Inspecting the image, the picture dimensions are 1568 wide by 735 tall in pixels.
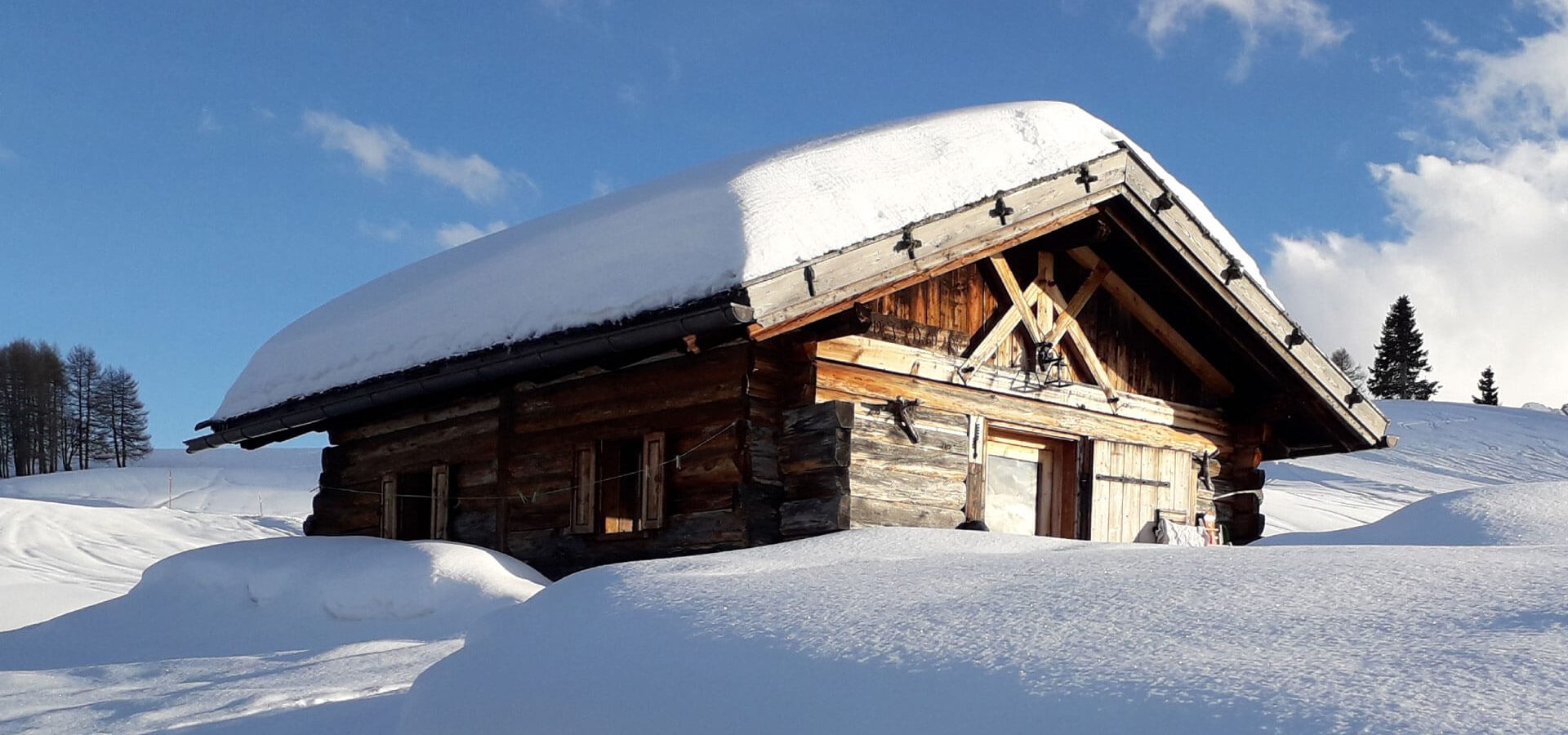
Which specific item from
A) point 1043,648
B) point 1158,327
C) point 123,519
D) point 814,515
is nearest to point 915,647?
point 1043,648

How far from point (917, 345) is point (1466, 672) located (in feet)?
24.8

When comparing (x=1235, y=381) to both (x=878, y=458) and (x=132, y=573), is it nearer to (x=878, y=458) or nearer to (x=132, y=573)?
(x=878, y=458)

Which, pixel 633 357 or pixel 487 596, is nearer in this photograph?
pixel 487 596

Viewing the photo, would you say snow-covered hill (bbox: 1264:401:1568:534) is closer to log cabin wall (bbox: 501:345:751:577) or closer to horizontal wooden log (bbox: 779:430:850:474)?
log cabin wall (bbox: 501:345:751:577)

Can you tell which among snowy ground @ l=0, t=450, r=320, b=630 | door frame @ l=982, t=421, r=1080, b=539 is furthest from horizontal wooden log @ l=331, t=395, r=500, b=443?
door frame @ l=982, t=421, r=1080, b=539

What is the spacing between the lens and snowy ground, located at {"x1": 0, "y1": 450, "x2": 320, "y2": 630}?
57.2 ft

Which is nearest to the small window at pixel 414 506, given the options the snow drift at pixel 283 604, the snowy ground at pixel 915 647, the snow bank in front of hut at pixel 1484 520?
the snow drift at pixel 283 604

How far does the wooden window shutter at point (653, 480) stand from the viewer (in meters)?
10.2

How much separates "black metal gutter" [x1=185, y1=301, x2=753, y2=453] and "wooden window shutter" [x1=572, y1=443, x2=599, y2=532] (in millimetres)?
1029

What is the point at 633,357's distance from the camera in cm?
1048

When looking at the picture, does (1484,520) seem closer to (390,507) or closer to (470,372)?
(470,372)

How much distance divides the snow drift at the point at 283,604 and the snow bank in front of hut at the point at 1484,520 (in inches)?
230

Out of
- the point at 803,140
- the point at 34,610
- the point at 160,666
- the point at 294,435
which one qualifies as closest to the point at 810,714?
the point at 160,666

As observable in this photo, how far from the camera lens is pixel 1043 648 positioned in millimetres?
3441
